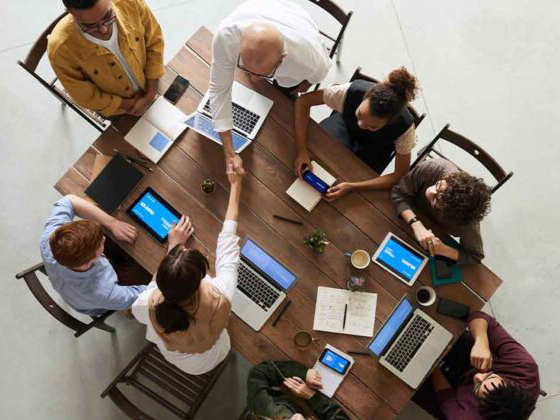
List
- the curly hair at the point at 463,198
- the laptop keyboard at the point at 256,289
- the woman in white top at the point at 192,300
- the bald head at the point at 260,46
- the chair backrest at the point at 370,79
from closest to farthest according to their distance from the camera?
the woman in white top at the point at 192,300, the bald head at the point at 260,46, the curly hair at the point at 463,198, the laptop keyboard at the point at 256,289, the chair backrest at the point at 370,79

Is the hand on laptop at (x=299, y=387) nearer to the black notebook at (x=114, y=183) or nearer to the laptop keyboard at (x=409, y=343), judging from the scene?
the laptop keyboard at (x=409, y=343)

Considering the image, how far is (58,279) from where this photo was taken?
214 centimetres

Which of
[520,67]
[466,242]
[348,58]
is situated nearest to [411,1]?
[348,58]

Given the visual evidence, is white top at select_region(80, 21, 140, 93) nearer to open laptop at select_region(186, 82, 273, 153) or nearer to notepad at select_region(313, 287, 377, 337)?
open laptop at select_region(186, 82, 273, 153)

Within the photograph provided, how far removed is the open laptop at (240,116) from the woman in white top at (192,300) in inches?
7.1

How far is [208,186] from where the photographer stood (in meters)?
2.30

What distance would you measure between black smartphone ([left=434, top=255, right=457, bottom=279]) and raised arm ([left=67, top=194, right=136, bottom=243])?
1.51 m

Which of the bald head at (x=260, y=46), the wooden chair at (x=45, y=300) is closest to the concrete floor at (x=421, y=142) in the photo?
the wooden chair at (x=45, y=300)

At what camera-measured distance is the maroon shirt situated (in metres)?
2.20

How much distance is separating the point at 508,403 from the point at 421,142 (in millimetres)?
1919

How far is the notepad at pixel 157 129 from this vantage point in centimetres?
237

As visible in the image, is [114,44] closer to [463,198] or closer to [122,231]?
[122,231]

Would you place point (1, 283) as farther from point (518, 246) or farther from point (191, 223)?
point (518, 246)

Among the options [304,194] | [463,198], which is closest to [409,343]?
[463,198]
